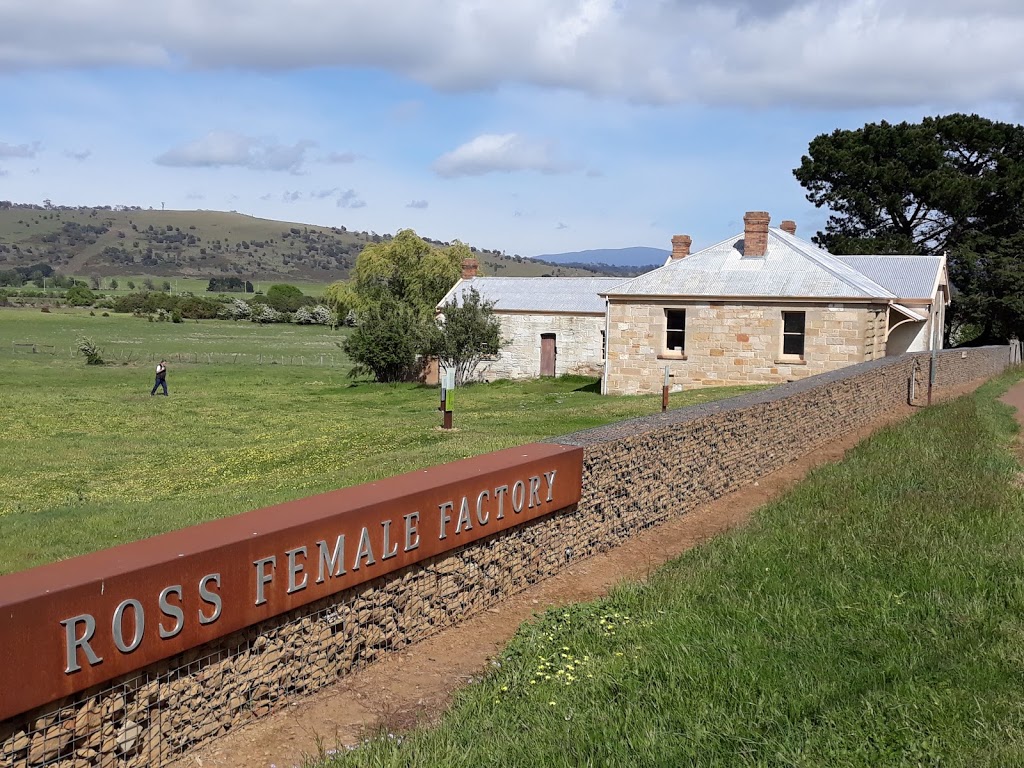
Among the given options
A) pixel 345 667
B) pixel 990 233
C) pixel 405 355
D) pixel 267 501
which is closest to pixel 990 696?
pixel 345 667

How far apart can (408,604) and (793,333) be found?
23.8 metres

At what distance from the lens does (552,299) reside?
4262 cm

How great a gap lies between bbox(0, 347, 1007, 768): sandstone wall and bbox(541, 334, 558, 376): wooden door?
27.1m

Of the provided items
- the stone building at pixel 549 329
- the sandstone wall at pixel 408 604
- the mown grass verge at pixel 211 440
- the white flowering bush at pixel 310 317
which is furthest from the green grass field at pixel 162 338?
the sandstone wall at pixel 408 604

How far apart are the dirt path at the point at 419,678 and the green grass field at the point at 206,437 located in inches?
202

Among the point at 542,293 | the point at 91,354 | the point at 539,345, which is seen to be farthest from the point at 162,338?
the point at 539,345

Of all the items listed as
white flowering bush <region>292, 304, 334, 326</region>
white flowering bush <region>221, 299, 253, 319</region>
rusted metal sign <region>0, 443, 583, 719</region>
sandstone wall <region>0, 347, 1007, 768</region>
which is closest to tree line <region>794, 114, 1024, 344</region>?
sandstone wall <region>0, 347, 1007, 768</region>

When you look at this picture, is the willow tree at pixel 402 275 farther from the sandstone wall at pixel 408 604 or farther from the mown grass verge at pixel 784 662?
the mown grass verge at pixel 784 662

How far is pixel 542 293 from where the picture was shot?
43.5 meters

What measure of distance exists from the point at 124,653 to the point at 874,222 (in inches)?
2127

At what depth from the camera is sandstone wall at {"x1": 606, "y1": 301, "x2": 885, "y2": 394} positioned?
1102 inches

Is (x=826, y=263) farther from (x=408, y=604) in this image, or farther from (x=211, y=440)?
(x=408, y=604)

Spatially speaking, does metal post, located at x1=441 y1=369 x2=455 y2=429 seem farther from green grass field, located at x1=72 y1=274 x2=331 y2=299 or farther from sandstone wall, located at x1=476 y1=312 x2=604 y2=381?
green grass field, located at x1=72 y1=274 x2=331 y2=299

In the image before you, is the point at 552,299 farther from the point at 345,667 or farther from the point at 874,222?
the point at 345,667
